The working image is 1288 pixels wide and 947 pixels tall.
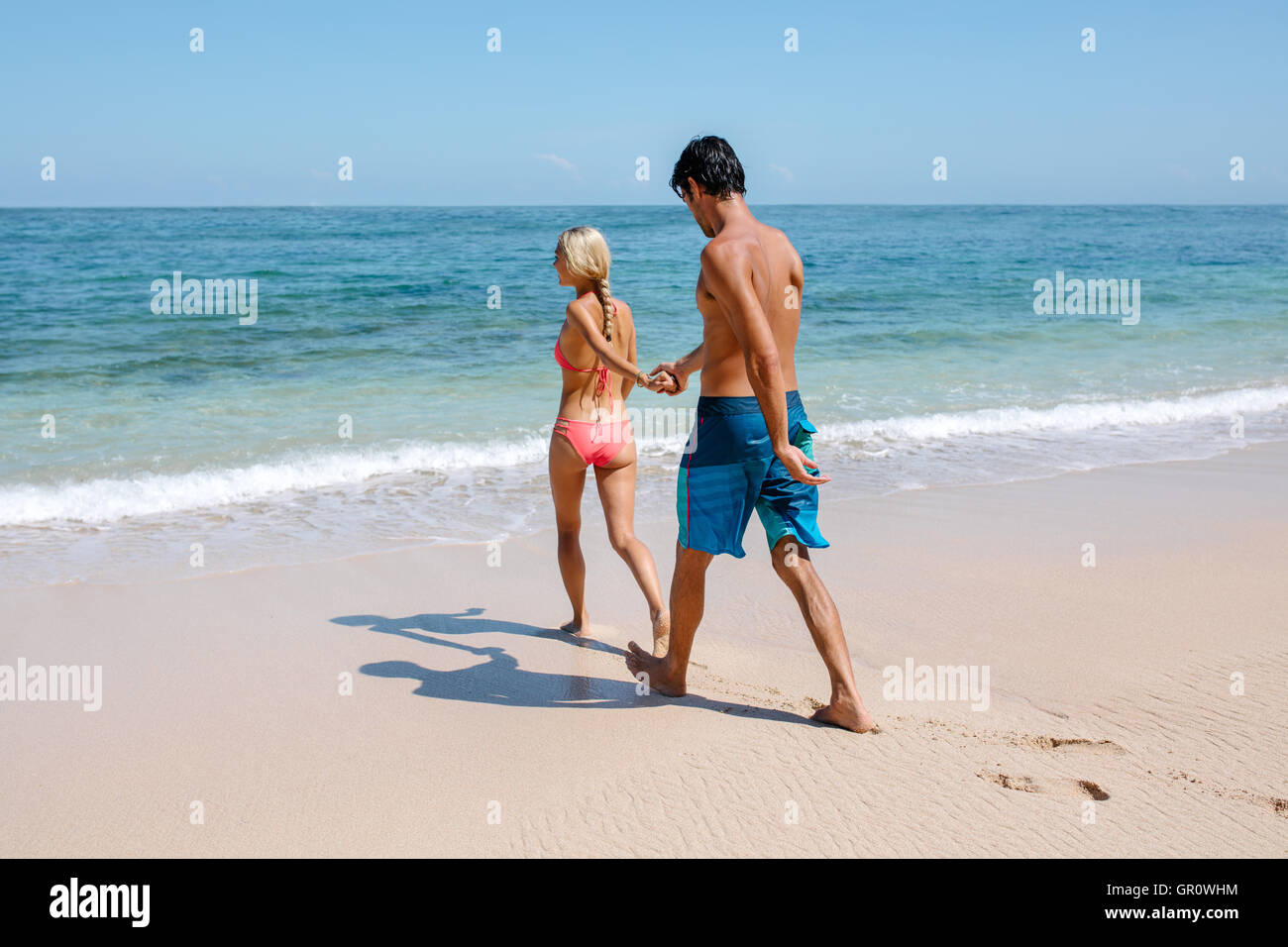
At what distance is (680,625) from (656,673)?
26cm

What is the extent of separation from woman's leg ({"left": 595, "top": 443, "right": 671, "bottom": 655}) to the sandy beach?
0.79 feet

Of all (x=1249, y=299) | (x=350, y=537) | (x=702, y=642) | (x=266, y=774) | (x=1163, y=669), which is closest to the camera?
(x=266, y=774)

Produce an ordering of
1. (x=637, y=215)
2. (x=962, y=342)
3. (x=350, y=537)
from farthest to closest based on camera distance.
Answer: (x=637, y=215) < (x=962, y=342) < (x=350, y=537)

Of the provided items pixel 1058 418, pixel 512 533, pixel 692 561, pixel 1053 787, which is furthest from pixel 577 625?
pixel 1058 418

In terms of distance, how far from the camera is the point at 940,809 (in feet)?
8.65

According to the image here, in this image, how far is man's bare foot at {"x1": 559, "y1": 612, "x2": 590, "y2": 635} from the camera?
4160 mm

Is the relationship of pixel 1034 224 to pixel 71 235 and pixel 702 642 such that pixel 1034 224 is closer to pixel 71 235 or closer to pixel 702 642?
pixel 71 235

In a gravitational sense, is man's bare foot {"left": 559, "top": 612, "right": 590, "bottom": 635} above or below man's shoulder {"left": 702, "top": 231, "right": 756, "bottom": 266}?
below

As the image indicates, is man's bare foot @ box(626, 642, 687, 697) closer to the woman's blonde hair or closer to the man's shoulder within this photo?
the woman's blonde hair

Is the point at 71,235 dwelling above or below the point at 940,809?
above

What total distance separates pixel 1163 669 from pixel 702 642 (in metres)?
1.83

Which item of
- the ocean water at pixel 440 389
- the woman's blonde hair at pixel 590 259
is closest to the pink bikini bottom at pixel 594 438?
the woman's blonde hair at pixel 590 259

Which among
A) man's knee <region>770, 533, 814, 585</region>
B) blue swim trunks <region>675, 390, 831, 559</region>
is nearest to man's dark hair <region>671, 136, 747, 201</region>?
blue swim trunks <region>675, 390, 831, 559</region>
